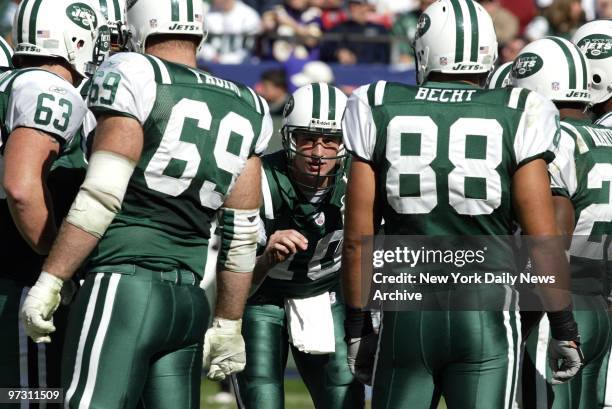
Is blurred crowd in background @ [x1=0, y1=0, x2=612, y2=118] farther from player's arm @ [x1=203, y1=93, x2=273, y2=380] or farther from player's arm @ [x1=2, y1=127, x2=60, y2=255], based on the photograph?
player's arm @ [x1=2, y1=127, x2=60, y2=255]

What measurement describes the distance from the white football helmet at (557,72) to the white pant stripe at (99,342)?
7.39 ft

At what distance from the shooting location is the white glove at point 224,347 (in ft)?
14.3

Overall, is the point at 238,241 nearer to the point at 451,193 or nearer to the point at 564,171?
the point at 451,193

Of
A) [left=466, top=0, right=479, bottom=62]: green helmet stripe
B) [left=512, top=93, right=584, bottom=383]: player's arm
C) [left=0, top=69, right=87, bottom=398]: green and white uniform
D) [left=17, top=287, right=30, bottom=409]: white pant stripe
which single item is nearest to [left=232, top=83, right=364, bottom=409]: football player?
[left=0, top=69, right=87, bottom=398]: green and white uniform

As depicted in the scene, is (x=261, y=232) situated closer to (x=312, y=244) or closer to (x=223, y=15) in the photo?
(x=312, y=244)

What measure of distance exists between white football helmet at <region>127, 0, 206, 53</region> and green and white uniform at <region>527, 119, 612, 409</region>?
5.40 ft

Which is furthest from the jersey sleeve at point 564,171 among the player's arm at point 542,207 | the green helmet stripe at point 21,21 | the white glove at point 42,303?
the green helmet stripe at point 21,21

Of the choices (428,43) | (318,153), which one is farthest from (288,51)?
(428,43)

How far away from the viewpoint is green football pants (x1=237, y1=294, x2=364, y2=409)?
17.1ft

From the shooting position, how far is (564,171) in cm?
485

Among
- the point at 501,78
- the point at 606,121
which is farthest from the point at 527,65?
the point at 501,78

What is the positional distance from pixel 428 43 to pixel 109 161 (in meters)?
1.27

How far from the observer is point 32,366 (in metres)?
4.51

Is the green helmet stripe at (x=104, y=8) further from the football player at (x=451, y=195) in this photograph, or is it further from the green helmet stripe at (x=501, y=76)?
the green helmet stripe at (x=501, y=76)
